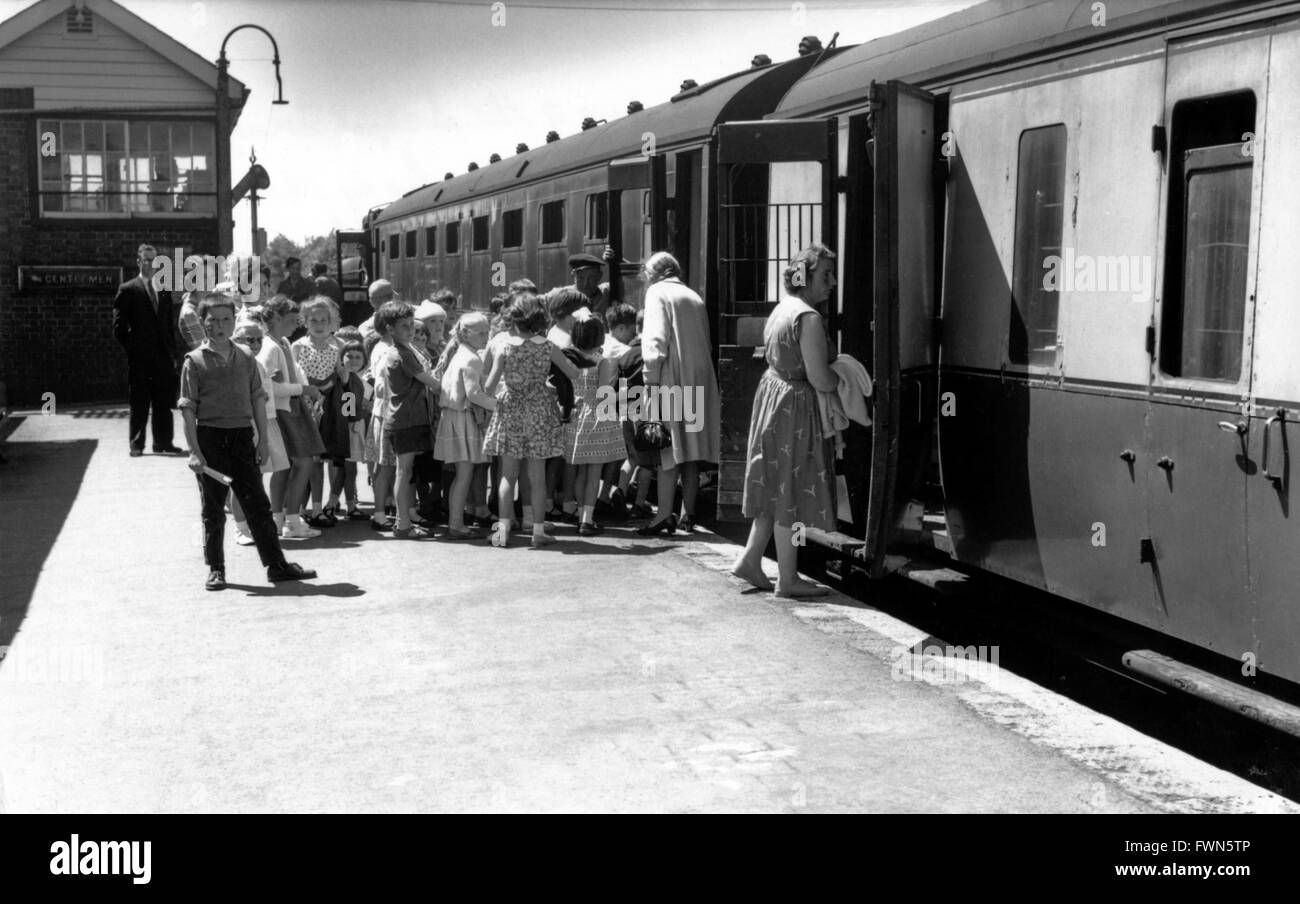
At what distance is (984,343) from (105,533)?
6578mm

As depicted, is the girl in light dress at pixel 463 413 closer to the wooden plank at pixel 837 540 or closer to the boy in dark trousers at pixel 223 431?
the boy in dark trousers at pixel 223 431

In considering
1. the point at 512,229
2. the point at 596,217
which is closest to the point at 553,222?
the point at 596,217

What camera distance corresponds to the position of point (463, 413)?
1062cm

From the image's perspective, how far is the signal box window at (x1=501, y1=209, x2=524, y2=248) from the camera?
64.7ft

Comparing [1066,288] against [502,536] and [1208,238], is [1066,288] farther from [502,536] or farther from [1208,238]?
[502,536]

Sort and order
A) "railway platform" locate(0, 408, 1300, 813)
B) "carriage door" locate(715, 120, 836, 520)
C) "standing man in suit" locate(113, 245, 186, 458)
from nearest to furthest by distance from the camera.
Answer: "railway platform" locate(0, 408, 1300, 813)
"carriage door" locate(715, 120, 836, 520)
"standing man in suit" locate(113, 245, 186, 458)

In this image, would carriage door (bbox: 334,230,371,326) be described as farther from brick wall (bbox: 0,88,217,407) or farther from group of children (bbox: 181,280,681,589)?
group of children (bbox: 181,280,681,589)

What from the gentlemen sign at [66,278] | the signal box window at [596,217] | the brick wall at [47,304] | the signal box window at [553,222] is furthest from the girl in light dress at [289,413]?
the gentlemen sign at [66,278]

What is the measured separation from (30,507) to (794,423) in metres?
7.02

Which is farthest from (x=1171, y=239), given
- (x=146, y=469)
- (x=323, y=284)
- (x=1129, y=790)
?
(x=323, y=284)

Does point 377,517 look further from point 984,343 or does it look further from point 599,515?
point 984,343

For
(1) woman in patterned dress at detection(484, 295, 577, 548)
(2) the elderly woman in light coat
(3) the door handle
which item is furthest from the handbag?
(3) the door handle

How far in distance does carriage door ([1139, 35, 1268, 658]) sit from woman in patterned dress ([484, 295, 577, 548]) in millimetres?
4689
